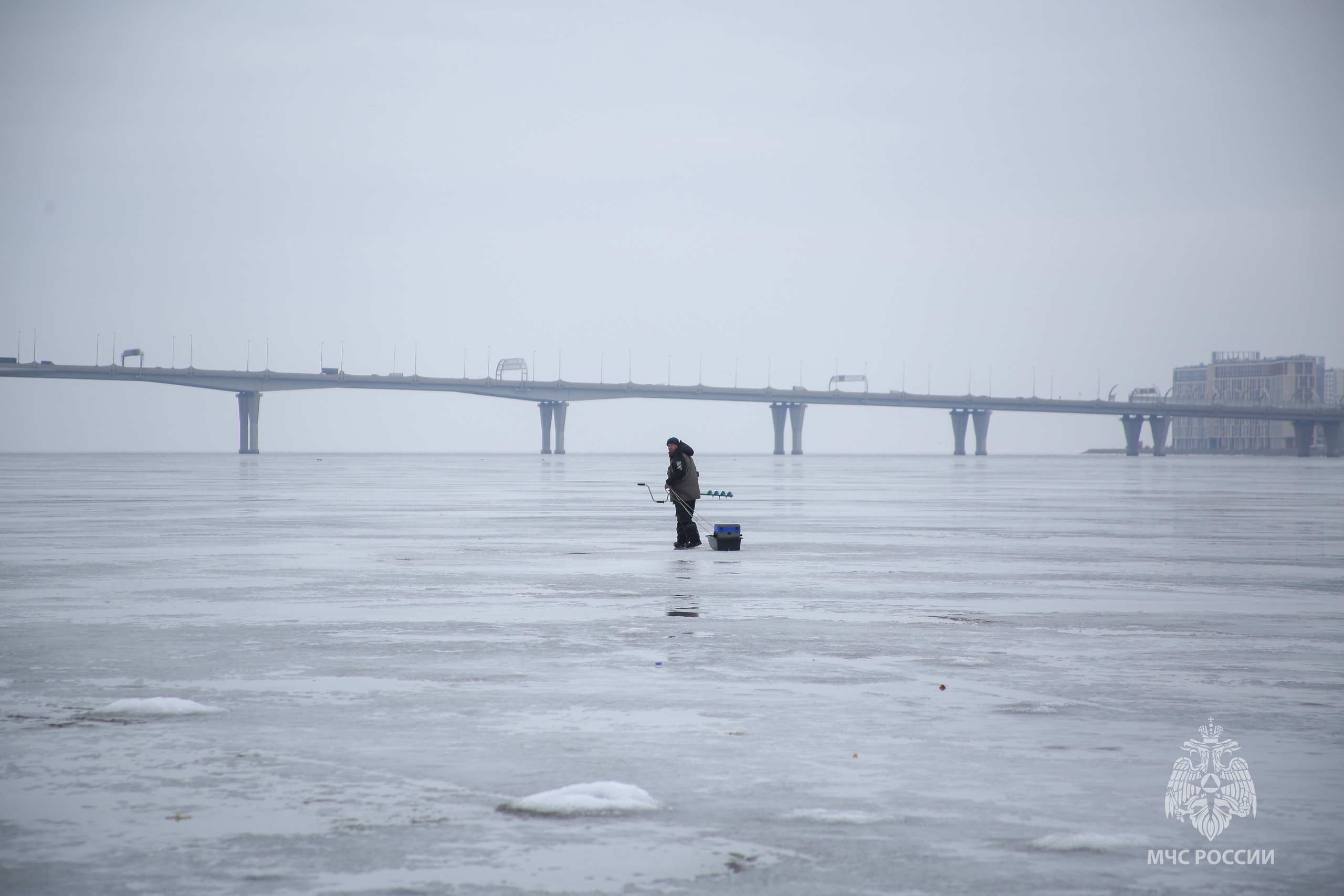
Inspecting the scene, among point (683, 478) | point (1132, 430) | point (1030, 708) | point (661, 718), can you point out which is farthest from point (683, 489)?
point (1132, 430)

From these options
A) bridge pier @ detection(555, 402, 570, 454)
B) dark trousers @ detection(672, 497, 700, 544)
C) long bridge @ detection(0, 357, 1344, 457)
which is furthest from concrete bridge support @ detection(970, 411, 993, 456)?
dark trousers @ detection(672, 497, 700, 544)

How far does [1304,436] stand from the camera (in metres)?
196

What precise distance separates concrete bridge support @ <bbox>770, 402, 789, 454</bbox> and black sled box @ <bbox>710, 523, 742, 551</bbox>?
169m

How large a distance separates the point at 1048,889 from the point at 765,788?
167cm

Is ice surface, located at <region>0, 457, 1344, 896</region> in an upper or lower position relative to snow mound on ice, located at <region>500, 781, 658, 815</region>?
lower

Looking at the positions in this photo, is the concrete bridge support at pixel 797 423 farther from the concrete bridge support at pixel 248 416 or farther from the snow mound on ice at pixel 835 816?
the snow mound on ice at pixel 835 816

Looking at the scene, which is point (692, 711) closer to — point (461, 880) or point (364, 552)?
point (461, 880)

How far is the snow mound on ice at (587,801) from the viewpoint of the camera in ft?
19.6

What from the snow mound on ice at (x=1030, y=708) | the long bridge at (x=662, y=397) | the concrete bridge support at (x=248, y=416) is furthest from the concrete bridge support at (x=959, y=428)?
the snow mound on ice at (x=1030, y=708)

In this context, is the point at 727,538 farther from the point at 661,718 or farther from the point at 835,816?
the point at 835,816

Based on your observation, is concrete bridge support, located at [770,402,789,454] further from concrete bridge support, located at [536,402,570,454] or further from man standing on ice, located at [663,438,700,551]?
man standing on ice, located at [663,438,700,551]

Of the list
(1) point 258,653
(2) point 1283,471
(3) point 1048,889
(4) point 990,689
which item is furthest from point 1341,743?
(2) point 1283,471

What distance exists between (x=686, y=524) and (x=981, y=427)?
181 meters

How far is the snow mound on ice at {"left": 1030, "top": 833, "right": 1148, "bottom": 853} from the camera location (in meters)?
5.46
